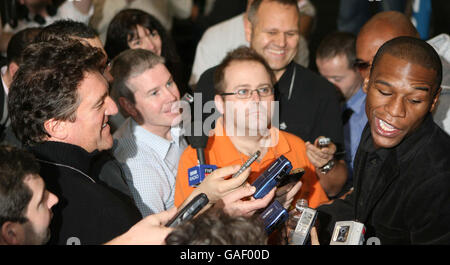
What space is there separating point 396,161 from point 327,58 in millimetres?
1860

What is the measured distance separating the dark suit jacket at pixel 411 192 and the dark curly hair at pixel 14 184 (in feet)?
4.35

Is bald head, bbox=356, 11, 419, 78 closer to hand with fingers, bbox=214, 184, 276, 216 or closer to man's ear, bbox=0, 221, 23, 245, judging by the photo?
hand with fingers, bbox=214, 184, 276, 216

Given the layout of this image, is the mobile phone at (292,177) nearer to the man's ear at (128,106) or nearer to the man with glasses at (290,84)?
the man with glasses at (290,84)

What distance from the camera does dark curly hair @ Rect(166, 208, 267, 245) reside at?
1.39 meters

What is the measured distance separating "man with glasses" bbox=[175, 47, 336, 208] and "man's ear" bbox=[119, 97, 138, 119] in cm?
48

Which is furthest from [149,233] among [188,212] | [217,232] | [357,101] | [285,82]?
[357,101]

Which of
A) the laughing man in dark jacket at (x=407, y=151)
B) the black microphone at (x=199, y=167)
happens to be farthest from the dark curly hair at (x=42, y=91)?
the laughing man in dark jacket at (x=407, y=151)

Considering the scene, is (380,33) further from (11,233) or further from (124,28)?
(11,233)

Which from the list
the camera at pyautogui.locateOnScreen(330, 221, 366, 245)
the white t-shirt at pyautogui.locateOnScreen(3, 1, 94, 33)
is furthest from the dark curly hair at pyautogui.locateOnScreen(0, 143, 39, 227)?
the white t-shirt at pyautogui.locateOnScreen(3, 1, 94, 33)

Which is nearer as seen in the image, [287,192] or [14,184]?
[14,184]

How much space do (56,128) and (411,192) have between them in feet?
4.77

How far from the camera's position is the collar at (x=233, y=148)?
2516 mm

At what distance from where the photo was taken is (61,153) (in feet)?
6.45
